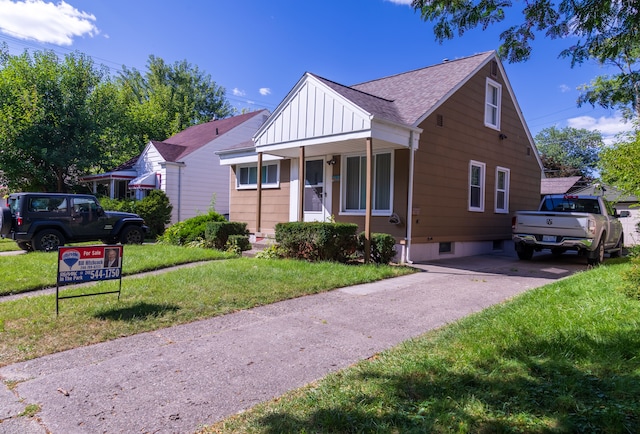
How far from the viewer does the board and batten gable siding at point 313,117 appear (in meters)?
10.0

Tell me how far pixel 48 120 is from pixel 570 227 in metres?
23.5

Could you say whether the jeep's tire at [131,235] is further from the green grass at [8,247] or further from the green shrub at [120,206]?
the green shrub at [120,206]

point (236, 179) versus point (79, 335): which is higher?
point (236, 179)

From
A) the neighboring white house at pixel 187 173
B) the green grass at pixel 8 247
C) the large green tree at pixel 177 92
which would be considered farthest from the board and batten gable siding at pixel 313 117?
the large green tree at pixel 177 92

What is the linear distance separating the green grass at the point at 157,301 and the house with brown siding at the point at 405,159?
8.67 ft

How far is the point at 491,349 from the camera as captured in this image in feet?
12.7

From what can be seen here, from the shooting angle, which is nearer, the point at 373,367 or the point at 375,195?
the point at 373,367

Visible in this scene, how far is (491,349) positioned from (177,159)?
18949mm

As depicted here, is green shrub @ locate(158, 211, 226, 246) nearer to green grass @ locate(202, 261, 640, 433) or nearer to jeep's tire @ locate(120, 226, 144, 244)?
jeep's tire @ locate(120, 226, 144, 244)

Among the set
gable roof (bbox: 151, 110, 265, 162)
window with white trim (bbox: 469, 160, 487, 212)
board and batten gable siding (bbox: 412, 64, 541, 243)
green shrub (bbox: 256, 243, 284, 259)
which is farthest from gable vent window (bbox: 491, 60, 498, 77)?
gable roof (bbox: 151, 110, 265, 162)

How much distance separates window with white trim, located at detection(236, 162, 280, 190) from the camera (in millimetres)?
14610

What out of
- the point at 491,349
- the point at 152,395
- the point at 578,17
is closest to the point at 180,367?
the point at 152,395

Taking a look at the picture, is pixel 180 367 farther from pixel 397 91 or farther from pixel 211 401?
pixel 397 91

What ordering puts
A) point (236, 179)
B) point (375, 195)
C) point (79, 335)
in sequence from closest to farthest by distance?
point (79, 335)
point (375, 195)
point (236, 179)
